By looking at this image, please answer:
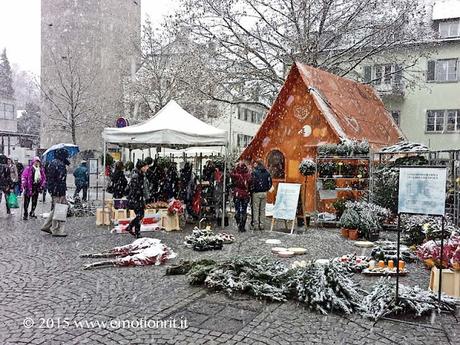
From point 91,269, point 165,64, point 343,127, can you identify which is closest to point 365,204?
point 343,127

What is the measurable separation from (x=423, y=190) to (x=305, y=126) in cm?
989

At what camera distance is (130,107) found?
105 feet

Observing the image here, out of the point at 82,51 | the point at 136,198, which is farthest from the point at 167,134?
the point at 82,51

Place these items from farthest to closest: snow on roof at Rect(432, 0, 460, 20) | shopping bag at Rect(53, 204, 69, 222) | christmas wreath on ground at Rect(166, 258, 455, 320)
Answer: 1. snow on roof at Rect(432, 0, 460, 20)
2. shopping bag at Rect(53, 204, 69, 222)
3. christmas wreath on ground at Rect(166, 258, 455, 320)

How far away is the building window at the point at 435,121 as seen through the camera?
1261 inches

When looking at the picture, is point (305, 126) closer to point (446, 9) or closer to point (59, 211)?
point (59, 211)

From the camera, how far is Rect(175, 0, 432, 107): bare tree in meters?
19.0

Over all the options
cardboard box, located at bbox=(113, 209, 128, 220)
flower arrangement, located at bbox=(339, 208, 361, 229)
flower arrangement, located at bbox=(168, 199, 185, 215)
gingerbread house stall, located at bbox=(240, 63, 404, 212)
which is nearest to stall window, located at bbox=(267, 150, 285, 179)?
gingerbread house stall, located at bbox=(240, 63, 404, 212)

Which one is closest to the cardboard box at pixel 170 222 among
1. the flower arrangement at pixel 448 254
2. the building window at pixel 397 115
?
the flower arrangement at pixel 448 254

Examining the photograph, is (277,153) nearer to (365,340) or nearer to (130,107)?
(365,340)

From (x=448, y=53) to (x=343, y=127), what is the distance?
827 inches

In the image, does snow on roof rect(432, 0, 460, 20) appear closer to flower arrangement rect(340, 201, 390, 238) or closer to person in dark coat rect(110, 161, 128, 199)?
flower arrangement rect(340, 201, 390, 238)

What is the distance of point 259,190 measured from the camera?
11859 millimetres

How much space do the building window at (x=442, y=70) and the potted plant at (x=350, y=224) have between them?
24632mm
